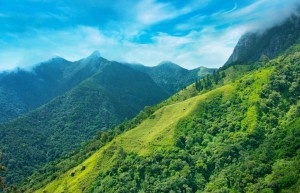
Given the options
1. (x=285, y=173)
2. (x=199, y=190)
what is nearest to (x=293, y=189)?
(x=285, y=173)

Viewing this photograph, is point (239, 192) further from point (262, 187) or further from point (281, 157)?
point (281, 157)

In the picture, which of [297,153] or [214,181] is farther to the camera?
[214,181]

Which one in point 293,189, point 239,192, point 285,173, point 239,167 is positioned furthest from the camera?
point 239,167

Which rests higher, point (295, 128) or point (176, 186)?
Answer: point (295, 128)

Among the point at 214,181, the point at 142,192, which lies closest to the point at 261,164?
the point at 214,181

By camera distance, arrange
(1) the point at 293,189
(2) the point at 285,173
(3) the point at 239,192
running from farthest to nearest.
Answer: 1. (3) the point at 239,192
2. (2) the point at 285,173
3. (1) the point at 293,189

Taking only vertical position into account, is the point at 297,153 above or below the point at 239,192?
above

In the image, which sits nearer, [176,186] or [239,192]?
[239,192]

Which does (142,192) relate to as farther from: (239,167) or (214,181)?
(239,167)

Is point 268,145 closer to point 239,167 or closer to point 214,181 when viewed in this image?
point 239,167
